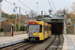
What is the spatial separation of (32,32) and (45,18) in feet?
71.2

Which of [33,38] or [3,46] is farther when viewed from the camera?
[33,38]

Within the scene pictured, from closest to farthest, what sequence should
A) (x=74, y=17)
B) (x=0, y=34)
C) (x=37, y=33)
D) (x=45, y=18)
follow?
(x=37, y=33) < (x=0, y=34) < (x=45, y=18) < (x=74, y=17)

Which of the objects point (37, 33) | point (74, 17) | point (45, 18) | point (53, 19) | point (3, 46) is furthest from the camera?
point (74, 17)

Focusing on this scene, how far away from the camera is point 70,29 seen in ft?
160

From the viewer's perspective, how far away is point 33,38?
15.8 m

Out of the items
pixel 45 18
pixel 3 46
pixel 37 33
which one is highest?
pixel 45 18

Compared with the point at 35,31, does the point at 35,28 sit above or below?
above

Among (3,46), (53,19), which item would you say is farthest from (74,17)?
(3,46)

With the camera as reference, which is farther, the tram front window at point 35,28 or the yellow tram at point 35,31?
the tram front window at point 35,28

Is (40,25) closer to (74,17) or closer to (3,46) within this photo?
(3,46)

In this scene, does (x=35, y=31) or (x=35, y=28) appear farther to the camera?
(x=35, y=28)

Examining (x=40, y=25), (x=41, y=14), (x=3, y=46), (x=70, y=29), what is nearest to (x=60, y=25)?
(x=70, y=29)

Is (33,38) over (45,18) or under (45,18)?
under

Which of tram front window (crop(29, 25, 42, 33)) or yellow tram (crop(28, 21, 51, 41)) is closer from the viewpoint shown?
yellow tram (crop(28, 21, 51, 41))
